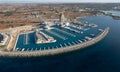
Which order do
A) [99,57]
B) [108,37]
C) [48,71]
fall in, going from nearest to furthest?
1. [48,71]
2. [99,57]
3. [108,37]

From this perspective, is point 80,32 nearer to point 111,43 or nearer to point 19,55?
point 111,43

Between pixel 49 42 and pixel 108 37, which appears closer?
pixel 49 42

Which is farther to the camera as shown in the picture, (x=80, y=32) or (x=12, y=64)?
(x=80, y=32)

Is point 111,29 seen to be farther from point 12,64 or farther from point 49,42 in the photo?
point 12,64

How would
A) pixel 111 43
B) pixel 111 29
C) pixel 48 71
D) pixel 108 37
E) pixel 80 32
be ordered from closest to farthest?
pixel 48 71 < pixel 111 43 < pixel 108 37 < pixel 80 32 < pixel 111 29

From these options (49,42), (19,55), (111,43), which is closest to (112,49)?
(111,43)

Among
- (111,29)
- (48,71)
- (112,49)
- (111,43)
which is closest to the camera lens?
(48,71)

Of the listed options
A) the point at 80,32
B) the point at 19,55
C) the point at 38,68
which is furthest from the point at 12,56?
the point at 80,32

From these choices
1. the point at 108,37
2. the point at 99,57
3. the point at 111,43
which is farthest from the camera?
the point at 108,37
